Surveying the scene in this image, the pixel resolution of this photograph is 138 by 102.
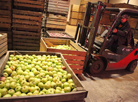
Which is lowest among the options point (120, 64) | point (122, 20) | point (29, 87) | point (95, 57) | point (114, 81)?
point (114, 81)

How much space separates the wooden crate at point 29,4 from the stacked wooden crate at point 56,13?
2.05 m

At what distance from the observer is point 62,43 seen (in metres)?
5.12

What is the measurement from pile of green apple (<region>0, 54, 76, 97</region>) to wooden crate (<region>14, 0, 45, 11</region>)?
294cm

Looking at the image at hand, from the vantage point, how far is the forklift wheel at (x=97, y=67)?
4.37 metres

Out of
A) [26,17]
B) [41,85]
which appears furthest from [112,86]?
[26,17]

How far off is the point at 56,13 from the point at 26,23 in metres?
2.82

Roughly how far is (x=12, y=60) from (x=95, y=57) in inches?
111

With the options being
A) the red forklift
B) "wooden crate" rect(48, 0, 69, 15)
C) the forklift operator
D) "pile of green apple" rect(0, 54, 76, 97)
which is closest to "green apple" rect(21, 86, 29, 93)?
"pile of green apple" rect(0, 54, 76, 97)

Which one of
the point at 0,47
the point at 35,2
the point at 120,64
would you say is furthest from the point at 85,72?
the point at 35,2

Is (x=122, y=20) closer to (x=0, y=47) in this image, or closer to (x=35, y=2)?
(x=35, y=2)

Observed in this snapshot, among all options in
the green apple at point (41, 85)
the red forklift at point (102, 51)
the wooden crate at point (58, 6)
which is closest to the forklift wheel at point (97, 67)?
the red forklift at point (102, 51)

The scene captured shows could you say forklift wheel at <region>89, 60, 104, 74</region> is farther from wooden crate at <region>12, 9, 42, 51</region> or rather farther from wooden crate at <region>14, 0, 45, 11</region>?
wooden crate at <region>14, 0, 45, 11</region>

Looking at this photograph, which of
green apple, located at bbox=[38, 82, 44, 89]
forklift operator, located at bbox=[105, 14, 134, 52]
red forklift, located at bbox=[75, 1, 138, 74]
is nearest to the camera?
green apple, located at bbox=[38, 82, 44, 89]

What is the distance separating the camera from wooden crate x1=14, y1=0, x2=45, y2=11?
4.65 metres
